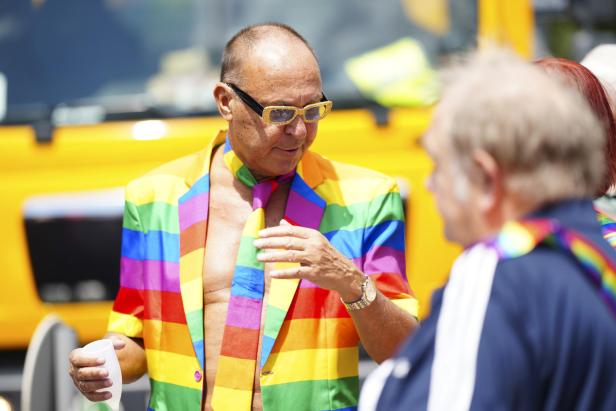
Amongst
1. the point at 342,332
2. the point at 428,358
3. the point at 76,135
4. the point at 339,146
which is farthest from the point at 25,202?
the point at 428,358

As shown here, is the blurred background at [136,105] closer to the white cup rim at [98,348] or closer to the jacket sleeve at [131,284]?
the jacket sleeve at [131,284]

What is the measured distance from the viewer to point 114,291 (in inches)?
176

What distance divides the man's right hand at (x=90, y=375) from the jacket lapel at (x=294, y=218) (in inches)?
14.5

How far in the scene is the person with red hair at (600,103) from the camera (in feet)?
7.96

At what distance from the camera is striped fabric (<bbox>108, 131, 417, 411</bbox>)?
8.56 feet

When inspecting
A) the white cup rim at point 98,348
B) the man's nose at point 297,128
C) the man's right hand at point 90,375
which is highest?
the man's nose at point 297,128

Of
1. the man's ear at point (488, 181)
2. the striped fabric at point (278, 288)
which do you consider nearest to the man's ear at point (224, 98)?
the striped fabric at point (278, 288)

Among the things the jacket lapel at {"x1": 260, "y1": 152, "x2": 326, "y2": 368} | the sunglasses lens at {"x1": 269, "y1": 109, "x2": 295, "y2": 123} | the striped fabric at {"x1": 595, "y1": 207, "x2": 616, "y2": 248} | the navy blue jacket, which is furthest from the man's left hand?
the navy blue jacket

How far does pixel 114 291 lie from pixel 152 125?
69 cm

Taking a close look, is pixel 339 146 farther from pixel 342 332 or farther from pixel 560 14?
pixel 342 332

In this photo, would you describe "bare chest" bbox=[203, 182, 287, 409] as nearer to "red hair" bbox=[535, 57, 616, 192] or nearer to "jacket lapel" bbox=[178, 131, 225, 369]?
"jacket lapel" bbox=[178, 131, 225, 369]

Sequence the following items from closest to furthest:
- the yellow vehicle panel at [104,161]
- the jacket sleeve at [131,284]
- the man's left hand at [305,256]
Result: the man's left hand at [305,256] → the jacket sleeve at [131,284] → the yellow vehicle panel at [104,161]

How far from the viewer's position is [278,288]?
2.64 meters

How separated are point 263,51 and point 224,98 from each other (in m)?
0.18
